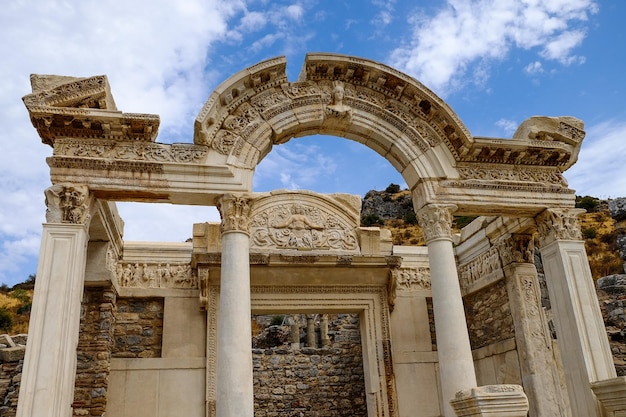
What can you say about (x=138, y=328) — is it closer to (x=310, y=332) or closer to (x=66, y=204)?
(x=66, y=204)

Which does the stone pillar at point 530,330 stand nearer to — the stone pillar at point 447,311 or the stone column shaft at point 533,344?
the stone column shaft at point 533,344

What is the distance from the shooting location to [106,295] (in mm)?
10141

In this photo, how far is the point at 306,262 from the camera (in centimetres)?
1110

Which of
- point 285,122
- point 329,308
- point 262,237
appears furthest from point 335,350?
point 285,122

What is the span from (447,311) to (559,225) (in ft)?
9.04

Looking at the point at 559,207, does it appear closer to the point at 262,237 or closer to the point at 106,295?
the point at 262,237

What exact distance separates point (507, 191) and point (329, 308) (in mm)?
4332

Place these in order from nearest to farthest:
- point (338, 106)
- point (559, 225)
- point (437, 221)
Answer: point (437, 221) → point (338, 106) → point (559, 225)

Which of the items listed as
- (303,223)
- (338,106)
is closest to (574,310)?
(338,106)

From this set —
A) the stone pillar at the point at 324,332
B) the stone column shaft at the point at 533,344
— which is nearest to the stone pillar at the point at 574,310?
the stone column shaft at the point at 533,344

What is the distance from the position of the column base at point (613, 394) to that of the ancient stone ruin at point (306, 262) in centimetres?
3

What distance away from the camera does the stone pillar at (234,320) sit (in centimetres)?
739

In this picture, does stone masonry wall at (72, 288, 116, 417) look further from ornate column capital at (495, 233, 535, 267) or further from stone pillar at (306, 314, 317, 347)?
stone pillar at (306, 314, 317, 347)

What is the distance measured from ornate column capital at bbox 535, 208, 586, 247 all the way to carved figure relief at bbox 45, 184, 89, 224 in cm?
760
